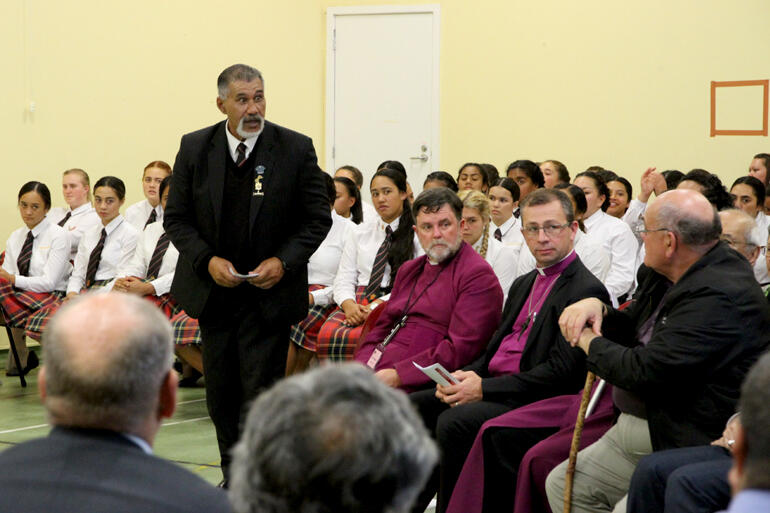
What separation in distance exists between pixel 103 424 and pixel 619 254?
459 centimetres

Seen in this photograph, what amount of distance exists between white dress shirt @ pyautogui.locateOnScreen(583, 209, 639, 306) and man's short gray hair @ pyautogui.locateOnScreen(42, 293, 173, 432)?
4371 millimetres

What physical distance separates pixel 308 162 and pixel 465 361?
947 millimetres

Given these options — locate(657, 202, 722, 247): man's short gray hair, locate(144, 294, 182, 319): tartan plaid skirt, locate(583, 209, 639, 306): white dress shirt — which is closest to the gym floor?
locate(144, 294, 182, 319): tartan plaid skirt

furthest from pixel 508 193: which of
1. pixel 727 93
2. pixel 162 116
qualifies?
pixel 162 116

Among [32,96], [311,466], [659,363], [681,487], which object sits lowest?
[681,487]

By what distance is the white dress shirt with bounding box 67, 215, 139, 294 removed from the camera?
6.50m

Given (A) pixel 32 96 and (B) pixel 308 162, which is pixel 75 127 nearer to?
(A) pixel 32 96

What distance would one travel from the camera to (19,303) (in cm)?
636

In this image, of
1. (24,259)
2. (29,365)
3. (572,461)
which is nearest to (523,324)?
(572,461)

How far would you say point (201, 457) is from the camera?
457cm

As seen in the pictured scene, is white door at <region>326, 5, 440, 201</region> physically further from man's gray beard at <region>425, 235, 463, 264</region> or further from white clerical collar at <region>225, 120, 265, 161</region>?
white clerical collar at <region>225, 120, 265, 161</region>

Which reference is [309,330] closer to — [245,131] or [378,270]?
[378,270]

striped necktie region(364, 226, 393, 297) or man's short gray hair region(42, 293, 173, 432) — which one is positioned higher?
man's short gray hair region(42, 293, 173, 432)

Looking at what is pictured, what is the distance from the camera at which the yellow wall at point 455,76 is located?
7664 millimetres
